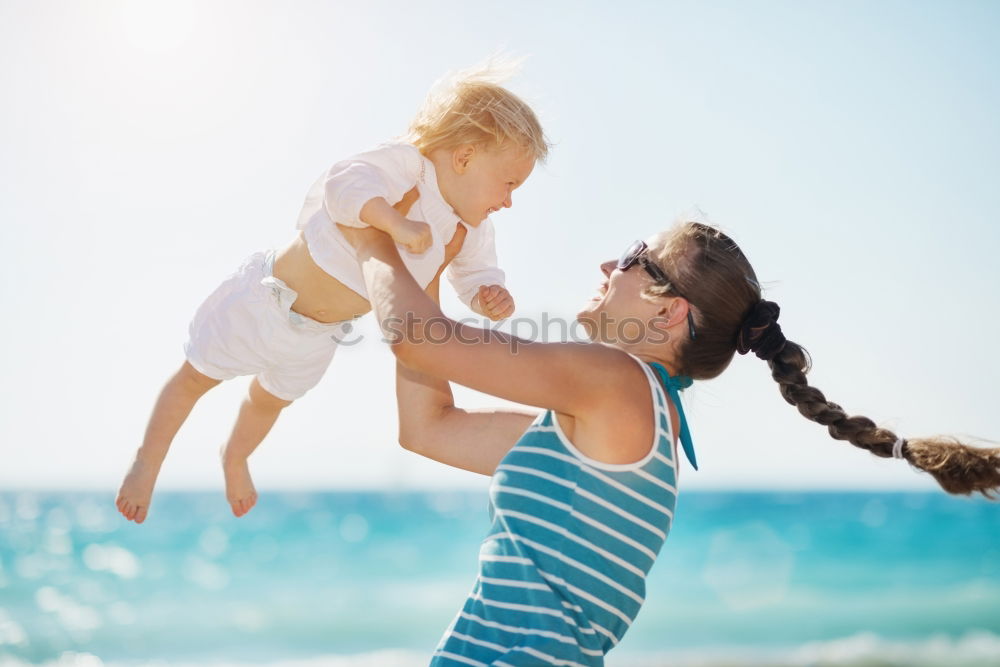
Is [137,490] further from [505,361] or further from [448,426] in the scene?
[505,361]

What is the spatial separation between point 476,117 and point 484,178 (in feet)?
0.69

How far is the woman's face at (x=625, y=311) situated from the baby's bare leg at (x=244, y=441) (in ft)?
4.95

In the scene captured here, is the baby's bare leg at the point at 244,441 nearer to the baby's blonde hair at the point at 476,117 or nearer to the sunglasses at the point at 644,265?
the baby's blonde hair at the point at 476,117

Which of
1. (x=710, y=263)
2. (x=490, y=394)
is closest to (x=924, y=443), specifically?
(x=710, y=263)

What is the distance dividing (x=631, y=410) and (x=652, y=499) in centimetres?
24

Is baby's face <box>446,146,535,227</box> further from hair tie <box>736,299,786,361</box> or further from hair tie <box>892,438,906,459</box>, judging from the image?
hair tie <box>892,438,906,459</box>

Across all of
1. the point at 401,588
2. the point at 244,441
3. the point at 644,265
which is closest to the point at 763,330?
the point at 644,265

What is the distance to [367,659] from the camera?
11070 mm

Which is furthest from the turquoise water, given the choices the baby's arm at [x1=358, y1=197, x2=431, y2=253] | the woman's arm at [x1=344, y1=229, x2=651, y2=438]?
the woman's arm at [x1=344, y1=229, x2=651, y2=438]

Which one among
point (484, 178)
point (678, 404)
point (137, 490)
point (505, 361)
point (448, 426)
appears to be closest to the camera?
point (505, 361)

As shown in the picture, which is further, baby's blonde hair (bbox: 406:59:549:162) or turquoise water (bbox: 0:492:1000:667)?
turquoise water (bbox: 0:492:1000:667)

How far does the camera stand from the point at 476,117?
3023mm

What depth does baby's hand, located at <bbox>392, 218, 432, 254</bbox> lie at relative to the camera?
2398 mm

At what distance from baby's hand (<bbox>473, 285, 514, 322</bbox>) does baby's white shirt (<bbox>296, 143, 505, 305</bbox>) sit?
0.07 meters
